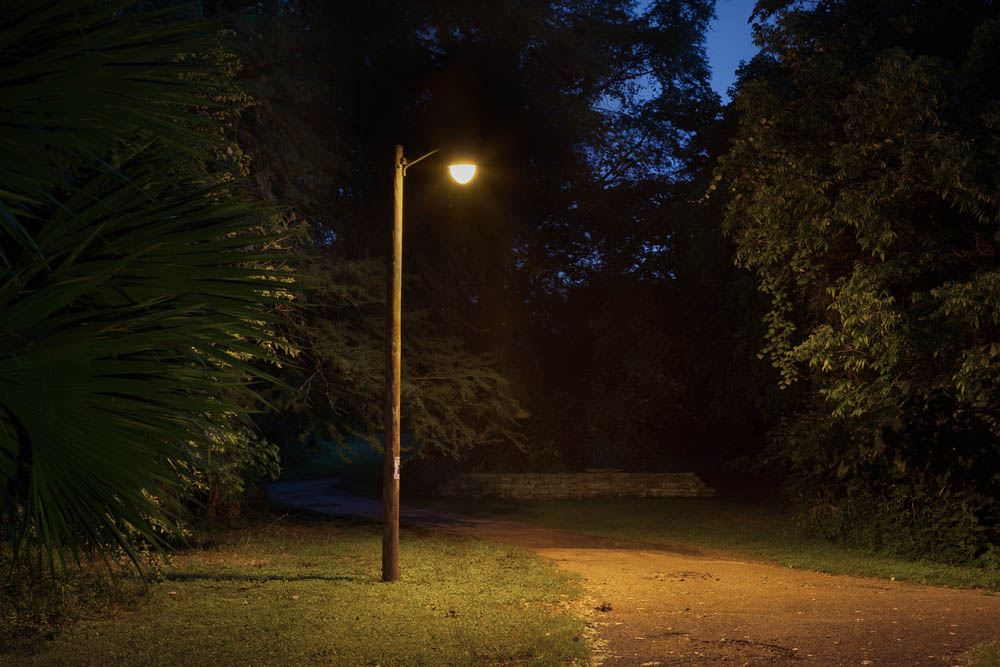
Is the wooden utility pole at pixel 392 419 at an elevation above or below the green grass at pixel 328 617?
above

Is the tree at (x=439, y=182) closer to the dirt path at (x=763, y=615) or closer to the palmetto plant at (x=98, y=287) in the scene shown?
the dirt path at (x=763, y=615)

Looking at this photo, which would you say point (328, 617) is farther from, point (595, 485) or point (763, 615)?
point (595, 485)

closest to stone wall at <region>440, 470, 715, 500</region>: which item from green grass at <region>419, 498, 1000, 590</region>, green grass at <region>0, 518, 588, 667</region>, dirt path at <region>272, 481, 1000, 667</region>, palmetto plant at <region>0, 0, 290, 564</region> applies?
green grass at <region>419, 498, 1000, 590</region>

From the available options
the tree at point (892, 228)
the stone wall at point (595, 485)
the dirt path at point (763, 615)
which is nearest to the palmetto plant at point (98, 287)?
the dirt path at point (763, 615)

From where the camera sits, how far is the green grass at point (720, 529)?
1292cm

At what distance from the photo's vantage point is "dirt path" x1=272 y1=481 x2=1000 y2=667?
25.5 ft

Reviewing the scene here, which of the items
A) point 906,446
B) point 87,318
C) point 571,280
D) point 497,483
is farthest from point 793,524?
point 87,318

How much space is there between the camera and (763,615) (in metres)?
9.45

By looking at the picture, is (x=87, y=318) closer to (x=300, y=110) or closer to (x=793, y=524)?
(x=300, y=110)

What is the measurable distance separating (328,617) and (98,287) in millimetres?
6154

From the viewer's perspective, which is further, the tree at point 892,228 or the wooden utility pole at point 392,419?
the tree at point 892,228

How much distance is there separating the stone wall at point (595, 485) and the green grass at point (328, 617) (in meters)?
10.2

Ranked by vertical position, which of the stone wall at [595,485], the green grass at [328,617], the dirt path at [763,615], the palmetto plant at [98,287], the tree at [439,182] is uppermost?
Result: the tree at [439,182]

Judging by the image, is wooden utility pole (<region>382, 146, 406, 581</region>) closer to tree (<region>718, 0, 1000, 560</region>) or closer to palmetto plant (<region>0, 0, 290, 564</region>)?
tree (<region>718, 0, 1000, 560</region>)
